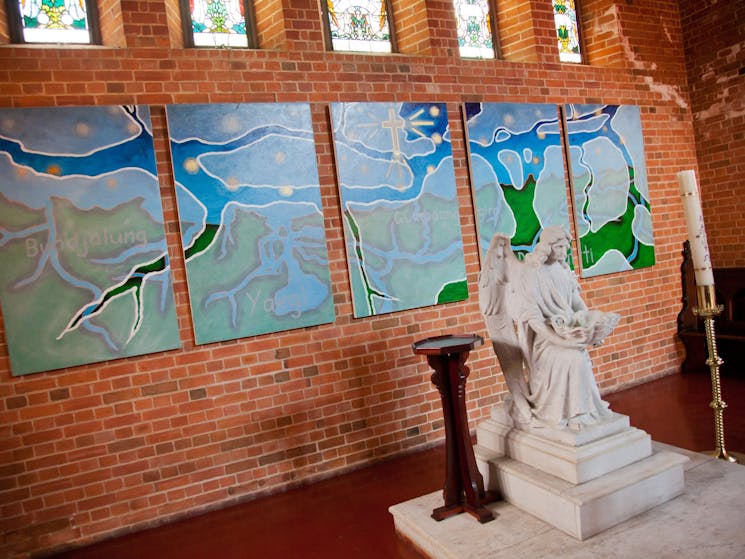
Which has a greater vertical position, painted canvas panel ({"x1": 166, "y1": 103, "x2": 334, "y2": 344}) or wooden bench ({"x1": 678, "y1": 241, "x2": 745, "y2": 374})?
painted canvas panel ({"x1": 166, "y1": 103, "x2": 334, "y2": 344})

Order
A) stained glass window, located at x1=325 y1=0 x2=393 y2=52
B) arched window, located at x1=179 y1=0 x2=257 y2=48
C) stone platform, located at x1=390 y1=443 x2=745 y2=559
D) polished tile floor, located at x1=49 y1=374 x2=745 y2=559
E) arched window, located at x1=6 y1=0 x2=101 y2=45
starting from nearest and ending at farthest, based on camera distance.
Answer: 1. stone platform, located at x1=390 y1=443 x2=745 y2=559
2. polished tile floor, located at x1=49 y1=374 x2=745 y2=559
3. arched window, located at x1=6 y1=0 x2=101 y2=45
4. arched window, located at x1=179 y1=0 x2=257 y2=48
5. stained glass window, located at x1=325 y1=0 x2=393 y2=52

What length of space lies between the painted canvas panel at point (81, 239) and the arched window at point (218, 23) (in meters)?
0.93

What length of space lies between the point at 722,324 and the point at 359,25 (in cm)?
447

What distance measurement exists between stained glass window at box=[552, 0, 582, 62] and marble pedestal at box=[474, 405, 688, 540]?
4.34m

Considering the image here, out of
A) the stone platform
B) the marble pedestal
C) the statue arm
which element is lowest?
the stone platform

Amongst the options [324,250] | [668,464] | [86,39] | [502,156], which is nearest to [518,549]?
[668,464]

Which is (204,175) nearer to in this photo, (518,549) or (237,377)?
(237,377)

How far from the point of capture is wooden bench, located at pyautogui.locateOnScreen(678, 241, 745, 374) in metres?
5.96

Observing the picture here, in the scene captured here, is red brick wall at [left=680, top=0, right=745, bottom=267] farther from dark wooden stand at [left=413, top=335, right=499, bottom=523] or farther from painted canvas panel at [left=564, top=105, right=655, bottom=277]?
dark wooden stand at [left=413, top=335, right=499, bottom=523]

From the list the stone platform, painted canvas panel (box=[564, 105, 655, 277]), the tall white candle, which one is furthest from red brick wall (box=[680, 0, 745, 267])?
the stone platform

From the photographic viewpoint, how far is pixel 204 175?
4348mm

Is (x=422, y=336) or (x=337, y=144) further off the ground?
(x=337, y=144)

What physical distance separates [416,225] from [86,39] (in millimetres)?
2799

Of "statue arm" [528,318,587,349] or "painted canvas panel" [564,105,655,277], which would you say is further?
"painted canvas panel" [564,105,655,277]
